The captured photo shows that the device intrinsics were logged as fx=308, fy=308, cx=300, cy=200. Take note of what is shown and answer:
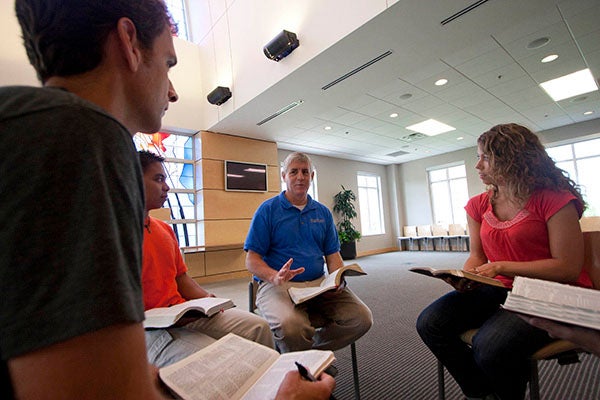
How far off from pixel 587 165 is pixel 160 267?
9.77 metres

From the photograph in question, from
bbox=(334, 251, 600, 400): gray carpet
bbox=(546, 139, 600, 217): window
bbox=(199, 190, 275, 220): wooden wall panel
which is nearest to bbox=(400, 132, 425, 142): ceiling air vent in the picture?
bbox=(546, 139, 600, 217): window

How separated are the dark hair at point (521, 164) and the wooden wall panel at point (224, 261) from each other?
17.0 ft

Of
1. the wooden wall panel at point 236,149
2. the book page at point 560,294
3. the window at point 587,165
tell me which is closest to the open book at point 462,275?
the book page at point 560,294

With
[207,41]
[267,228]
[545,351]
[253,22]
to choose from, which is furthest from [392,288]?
[207,41]

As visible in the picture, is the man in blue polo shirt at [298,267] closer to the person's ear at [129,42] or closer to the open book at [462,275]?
the open book at [462,275]

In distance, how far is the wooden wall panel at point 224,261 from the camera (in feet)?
19.1

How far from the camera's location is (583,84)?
200 inches

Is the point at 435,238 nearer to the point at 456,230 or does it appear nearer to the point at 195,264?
the point at 456,230

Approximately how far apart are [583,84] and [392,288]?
4.66m

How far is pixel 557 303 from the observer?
2.81 ft

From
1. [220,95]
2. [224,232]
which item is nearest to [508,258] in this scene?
[220,95]

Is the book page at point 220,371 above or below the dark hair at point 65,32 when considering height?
below

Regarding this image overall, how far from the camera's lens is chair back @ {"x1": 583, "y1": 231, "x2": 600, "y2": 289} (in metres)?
1.25

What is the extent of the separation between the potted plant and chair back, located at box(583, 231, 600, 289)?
7.13 meters
